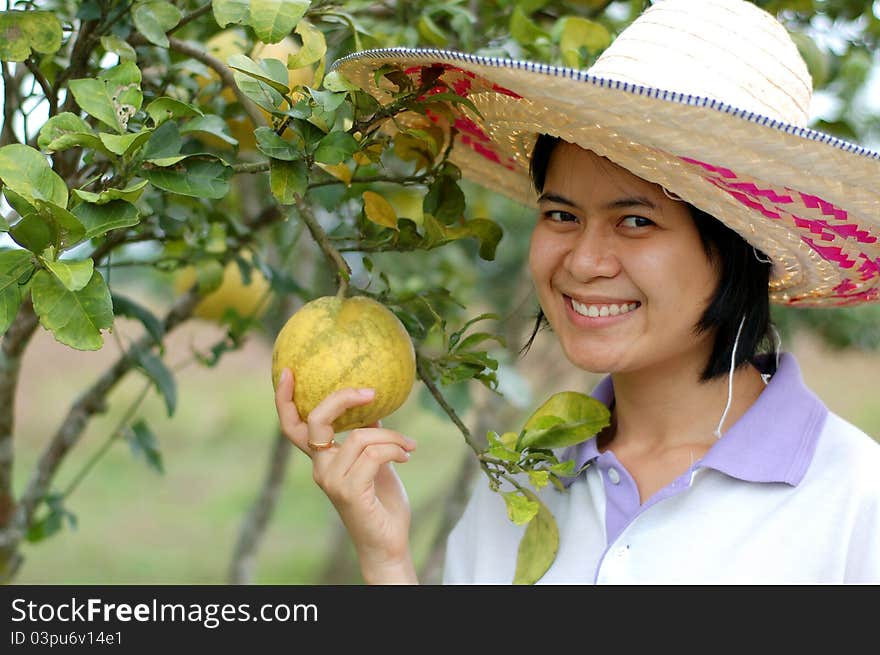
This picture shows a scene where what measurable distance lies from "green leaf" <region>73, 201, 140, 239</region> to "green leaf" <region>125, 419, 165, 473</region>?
1.05 meters

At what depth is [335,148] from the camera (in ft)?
3.22

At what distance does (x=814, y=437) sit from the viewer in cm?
121

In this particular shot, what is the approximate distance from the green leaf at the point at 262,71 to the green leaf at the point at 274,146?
4 centimetres

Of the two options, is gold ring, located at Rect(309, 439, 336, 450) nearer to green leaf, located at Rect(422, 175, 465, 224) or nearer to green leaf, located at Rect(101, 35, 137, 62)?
green leaf, located at Rect(422, 175, 465, 224)

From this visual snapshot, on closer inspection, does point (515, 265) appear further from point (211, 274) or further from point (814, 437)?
point (814, 437)

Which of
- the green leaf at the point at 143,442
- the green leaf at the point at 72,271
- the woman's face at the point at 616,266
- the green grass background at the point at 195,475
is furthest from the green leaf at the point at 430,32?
the green grass background at the point at 195,475

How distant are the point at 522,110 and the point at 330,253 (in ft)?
A: 0.89

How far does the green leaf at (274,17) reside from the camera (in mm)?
1001

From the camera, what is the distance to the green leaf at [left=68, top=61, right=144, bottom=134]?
97 centimetres

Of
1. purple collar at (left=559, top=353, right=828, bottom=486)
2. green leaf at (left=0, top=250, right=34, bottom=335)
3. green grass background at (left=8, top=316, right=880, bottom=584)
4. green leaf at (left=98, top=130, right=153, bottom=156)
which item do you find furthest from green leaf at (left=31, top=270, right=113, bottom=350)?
green grass background at (left=8, top=316, right=880, bottom=584)

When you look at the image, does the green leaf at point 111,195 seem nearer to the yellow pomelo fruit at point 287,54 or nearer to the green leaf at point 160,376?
the yellow pomelo fruit at point 287,54

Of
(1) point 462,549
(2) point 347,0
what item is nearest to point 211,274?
(2) point 347,0

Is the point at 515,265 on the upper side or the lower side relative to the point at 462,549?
lower

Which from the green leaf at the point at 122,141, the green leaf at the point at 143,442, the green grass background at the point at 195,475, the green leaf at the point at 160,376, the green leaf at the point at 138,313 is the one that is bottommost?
the green grass background at the point at 195,475
